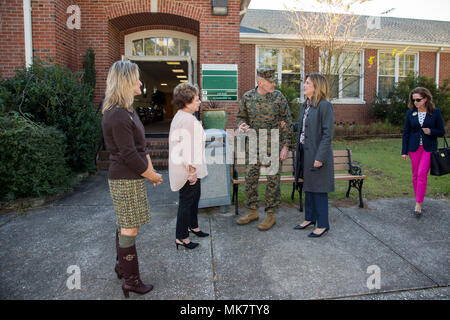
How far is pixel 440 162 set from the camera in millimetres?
4602

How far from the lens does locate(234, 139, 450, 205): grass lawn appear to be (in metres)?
5.93

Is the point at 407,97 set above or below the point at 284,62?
below

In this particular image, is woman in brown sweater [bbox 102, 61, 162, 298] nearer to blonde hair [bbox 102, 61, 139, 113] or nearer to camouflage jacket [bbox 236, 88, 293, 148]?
blonde hair [bbox 102, 61, 139, 113]

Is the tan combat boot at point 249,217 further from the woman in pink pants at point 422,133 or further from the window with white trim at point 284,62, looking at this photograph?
the window with white trim at point 284,62

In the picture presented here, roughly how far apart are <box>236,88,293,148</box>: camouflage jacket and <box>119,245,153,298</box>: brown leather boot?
2.26 metres

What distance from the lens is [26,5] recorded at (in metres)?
7.32

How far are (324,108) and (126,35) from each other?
8.21 m

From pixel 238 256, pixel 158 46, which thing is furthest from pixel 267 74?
pixel 158 46

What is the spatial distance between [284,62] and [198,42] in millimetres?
5492

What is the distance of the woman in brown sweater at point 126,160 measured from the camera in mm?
2518

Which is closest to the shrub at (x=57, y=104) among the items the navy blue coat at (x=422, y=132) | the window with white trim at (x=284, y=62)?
the navy blue coat at (x=422, y=132)

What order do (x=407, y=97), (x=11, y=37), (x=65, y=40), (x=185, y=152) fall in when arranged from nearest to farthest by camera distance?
(x=185, y=152) < (x=11, y=37) < (x=65, y=40) < (x=407, y=97)

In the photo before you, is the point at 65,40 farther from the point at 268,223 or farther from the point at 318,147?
the point at 318,147
